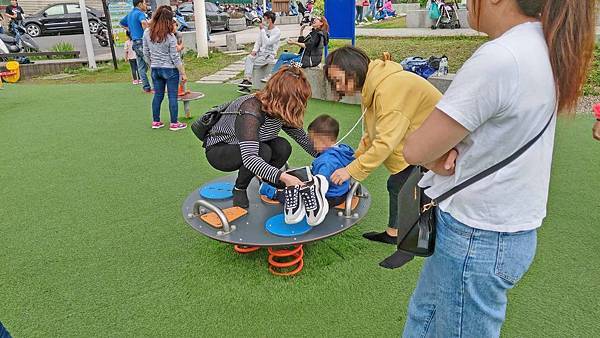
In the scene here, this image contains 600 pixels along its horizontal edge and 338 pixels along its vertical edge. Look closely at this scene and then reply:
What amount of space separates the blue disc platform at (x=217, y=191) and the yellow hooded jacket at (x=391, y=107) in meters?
1.12

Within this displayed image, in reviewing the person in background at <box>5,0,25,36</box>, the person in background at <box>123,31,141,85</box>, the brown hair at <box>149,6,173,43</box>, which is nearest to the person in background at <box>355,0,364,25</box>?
the person in background at <box>5,0,25,36</box>

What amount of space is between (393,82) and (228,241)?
1.29m

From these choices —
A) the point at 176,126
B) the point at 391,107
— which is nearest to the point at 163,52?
the point at 176,126

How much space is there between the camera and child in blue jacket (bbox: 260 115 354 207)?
2994 mm

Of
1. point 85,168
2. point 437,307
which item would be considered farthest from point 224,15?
point 437,307

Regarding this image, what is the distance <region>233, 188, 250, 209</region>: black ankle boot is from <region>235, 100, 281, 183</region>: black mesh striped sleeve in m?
0.43

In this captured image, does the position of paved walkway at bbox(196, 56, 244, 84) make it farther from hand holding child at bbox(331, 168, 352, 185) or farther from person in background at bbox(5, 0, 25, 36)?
person in background at bbox(5, 0, 25, 36)

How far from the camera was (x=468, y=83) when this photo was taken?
1.08 m

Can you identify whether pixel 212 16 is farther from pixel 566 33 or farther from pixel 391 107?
pixel 566 33

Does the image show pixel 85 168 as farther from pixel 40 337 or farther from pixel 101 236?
pixel 40 337

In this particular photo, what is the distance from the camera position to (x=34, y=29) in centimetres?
1869

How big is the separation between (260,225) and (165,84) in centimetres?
408

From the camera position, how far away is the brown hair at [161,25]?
19.5 ft

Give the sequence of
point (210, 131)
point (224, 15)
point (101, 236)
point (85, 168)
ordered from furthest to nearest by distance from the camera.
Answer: point (224, 15)
point (85, 168)
point (101, 236)
point (210, 131)
